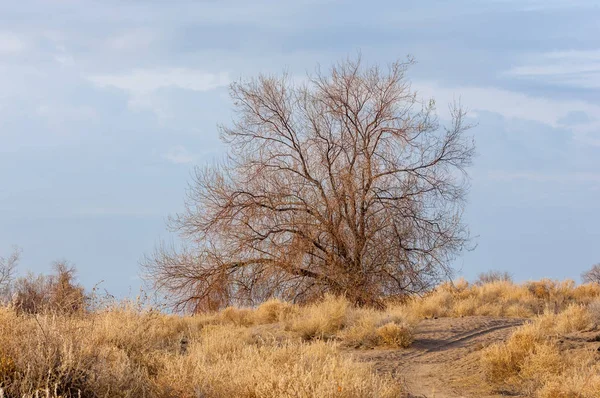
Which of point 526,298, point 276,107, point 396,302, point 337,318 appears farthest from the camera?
point 526,298

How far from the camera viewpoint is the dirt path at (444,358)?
1000cm

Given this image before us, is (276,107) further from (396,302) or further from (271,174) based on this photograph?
(396,302)

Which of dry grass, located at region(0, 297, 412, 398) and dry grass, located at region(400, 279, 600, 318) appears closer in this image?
dry grass, located at region(0, 297, 412, 398)

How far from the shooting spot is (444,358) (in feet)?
39.8

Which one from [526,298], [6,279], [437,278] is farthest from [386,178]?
[6,279]

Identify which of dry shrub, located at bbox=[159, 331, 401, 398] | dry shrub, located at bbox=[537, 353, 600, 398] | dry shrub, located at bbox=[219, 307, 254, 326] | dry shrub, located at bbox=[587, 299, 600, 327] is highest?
dry shrub, located at bbox=[219, 307, 254, 326]

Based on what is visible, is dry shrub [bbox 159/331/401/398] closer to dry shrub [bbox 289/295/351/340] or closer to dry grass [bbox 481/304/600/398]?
dry grass [bbox 481/304/600/398]

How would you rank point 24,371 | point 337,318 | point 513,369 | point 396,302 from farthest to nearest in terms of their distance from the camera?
point 396,302 → point 337,318 → point 513,369 → point 24,371

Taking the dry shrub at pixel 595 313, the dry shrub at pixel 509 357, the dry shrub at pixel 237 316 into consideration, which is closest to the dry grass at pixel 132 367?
the dry shrub at pixel 509 357

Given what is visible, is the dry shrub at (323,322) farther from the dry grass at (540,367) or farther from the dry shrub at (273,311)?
the dry grass at (540,367)

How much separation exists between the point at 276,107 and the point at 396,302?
7.12 metres

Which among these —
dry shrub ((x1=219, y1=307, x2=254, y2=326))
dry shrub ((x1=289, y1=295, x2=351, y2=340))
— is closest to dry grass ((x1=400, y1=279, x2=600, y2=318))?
dry shrub ((x1=289, y1=295, x2=351, y2=340))

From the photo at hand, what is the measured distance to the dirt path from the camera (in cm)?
1000

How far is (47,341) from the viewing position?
Result: 653cm
